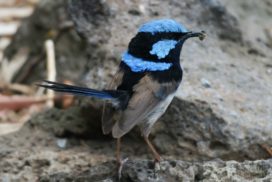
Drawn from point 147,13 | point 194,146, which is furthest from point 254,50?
point 194,146

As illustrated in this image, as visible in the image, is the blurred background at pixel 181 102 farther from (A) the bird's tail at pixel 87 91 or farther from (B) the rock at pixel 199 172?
(A) the bird's tail at pixel 87 91

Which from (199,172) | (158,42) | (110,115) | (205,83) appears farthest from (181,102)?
(199,172)

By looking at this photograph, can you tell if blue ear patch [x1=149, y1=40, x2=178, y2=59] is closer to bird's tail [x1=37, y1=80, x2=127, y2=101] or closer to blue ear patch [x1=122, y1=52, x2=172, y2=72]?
blue ear patch [x1=122, y1=52, x2=172, y2=72]

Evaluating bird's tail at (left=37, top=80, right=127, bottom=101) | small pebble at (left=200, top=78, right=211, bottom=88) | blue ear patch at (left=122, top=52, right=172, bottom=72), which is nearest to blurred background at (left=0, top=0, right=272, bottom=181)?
small pebble at (left=200, top=78, right=211, bottom=88)

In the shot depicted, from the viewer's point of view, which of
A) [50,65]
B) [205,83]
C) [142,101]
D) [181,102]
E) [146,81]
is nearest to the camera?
[142,101]

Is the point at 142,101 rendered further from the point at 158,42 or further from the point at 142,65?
the point at 158,42

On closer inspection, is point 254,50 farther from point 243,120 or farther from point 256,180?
point 256,180

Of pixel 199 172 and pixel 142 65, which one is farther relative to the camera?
pixel 142 65

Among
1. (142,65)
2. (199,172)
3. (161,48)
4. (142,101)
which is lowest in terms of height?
(199,172)
